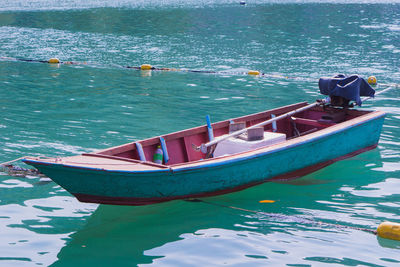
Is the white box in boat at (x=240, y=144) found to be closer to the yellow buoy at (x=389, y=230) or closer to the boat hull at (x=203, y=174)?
the boat hull at (x=203, y=174)

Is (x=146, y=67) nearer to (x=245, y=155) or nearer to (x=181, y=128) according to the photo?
(x=181, y=128)

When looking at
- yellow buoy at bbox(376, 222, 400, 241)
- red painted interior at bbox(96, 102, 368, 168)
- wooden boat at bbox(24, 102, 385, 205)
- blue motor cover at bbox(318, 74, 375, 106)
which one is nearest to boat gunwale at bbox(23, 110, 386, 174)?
wooden boat at bbox(24, 102, 385, 205)

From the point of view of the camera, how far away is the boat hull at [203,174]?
7.79 meters

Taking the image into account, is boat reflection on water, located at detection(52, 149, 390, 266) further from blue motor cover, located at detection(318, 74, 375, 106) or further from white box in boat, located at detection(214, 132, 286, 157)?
blue motor cover, located at detection(318, 74, 375, 106)

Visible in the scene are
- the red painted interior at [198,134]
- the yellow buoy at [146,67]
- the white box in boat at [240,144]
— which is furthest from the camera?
the yellow buoy at [146,67]

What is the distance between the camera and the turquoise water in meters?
7.48

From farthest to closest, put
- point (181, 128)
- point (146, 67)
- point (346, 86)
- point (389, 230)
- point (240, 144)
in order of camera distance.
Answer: point (146, 67), point (181, 128), point (346, 86), point (240, 144), point (389, 230)

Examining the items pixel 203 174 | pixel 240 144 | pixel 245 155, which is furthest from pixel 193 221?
pixel 240 144

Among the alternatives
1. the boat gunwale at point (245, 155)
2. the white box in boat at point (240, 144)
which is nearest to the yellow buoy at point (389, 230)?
the boat gunwale at point (245, 155)

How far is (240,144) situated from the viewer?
32.2ft

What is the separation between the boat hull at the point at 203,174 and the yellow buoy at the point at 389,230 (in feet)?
6.93

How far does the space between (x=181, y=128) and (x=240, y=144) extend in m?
3.81

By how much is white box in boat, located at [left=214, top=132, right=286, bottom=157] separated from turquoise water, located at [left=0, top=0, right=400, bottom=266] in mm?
760

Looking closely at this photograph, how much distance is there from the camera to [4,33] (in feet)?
119
